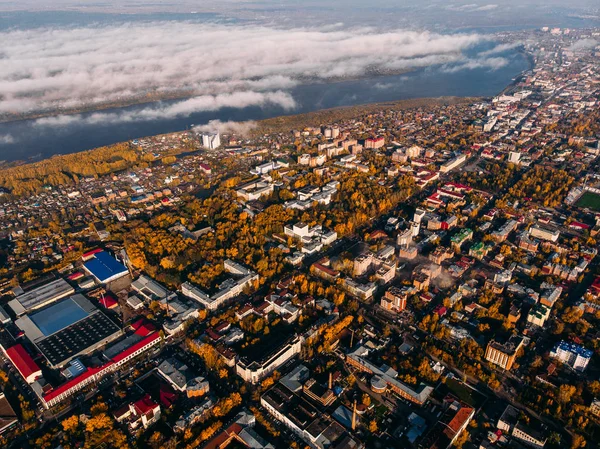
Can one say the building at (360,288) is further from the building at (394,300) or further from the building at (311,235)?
the building at (311,235)

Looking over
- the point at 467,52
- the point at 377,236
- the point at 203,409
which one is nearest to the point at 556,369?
the point at 377,236

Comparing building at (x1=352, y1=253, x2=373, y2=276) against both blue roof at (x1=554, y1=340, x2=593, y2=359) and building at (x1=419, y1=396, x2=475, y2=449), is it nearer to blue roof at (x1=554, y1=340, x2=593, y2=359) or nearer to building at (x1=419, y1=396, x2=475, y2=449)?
building at (x1=419, y1=396, x2=475, y2=449)

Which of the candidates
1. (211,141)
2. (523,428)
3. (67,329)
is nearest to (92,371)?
(67,329)

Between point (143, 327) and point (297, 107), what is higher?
point (143, 327)

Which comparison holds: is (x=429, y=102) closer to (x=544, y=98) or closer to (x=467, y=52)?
(x=544, y=98)

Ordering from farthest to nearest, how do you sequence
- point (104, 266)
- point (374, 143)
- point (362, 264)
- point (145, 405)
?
point (374, 143)
point (104, 266)
point (362, 264)
point (145, 405)

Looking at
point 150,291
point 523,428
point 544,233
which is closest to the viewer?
point 523,428

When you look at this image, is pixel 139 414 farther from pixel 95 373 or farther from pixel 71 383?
pixel 71 383
